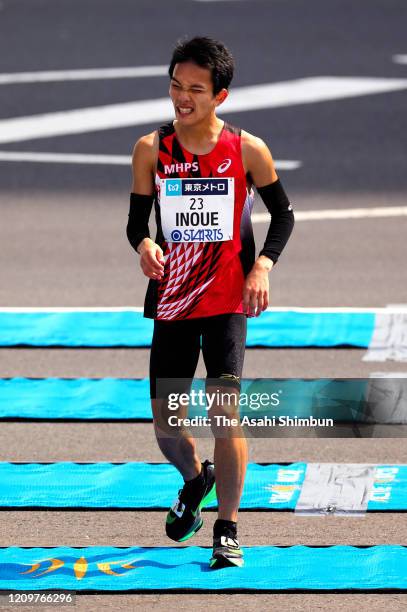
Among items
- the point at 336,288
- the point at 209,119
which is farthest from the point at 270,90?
the point at 209,119

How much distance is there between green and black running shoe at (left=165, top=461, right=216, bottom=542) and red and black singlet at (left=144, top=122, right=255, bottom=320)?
77 centimetres

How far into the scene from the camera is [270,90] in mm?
16625

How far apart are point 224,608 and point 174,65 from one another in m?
2.13

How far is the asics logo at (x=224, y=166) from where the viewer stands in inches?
251

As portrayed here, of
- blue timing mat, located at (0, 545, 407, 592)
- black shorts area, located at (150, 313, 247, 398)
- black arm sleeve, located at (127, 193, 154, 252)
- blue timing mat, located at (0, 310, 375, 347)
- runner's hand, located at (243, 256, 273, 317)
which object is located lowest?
blue timing mat, located at (0, 545, 407, 592)

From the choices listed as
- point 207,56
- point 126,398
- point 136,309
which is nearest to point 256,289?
point 207,56

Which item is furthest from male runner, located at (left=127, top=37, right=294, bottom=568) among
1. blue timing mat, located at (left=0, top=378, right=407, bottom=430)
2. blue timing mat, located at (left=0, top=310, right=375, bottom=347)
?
blue timing mat, located at (left=0, top=310, right=375, bottom=347)

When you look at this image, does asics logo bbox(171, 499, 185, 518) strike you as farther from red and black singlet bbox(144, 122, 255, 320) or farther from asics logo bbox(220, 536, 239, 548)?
red and black singlet bbox(144, 122, 255, 320)

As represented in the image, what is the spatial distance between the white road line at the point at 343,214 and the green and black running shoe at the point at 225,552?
248 inches

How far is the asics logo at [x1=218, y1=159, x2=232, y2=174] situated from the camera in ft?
21.0

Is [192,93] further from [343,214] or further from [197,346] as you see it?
[343,214]

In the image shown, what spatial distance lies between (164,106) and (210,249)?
9.74m

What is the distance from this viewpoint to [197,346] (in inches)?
257

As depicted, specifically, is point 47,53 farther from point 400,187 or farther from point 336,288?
point 336,288
